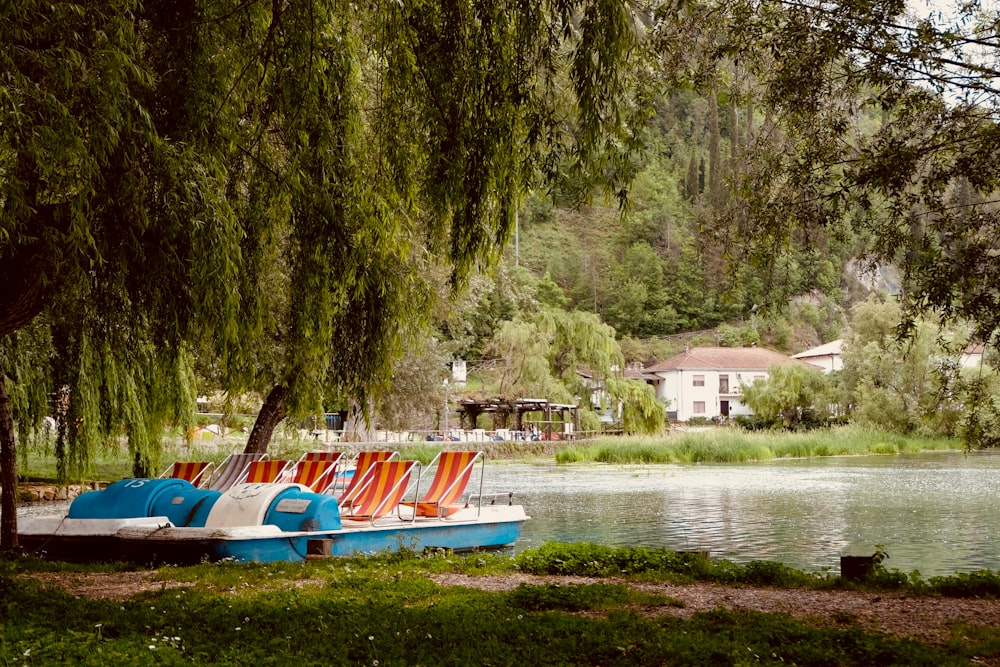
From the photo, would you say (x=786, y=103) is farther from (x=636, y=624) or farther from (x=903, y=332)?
(x=636, y=624)

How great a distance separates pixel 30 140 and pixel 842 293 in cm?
10494

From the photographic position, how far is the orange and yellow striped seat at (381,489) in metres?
12.4

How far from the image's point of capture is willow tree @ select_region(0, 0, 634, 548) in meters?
5.99

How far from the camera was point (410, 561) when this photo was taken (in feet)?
33.7

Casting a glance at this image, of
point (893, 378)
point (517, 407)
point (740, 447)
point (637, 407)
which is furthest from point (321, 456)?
point (893, 378)

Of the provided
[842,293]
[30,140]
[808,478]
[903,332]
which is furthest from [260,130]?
[842,293]

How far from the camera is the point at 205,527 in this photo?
424 inches

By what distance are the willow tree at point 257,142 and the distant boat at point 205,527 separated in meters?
3.17

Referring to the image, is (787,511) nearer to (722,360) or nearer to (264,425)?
(264,425)

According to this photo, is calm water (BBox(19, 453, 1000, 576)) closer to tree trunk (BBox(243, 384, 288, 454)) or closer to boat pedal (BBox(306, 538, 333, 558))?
tree trunk (BBox(243, 384, 288, 454))

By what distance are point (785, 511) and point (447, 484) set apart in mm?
8478

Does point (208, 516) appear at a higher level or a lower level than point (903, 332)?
lower

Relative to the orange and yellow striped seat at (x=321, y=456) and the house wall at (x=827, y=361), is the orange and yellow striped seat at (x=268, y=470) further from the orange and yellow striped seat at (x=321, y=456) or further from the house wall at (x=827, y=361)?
the house wall at (x=827, y=361)

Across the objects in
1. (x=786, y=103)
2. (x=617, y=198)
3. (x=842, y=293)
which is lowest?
(x=617, y=198)
